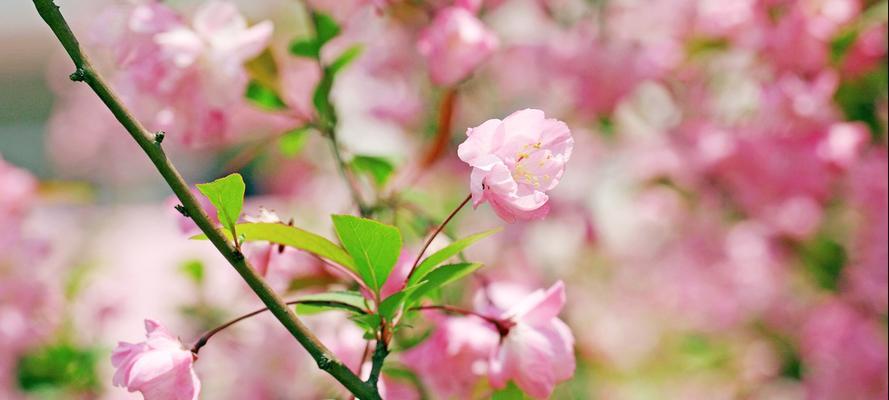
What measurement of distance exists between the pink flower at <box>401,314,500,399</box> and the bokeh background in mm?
51

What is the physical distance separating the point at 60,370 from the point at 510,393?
38.0 inches

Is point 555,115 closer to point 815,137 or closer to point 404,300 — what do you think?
point 815,137

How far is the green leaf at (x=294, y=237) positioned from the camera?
66cm

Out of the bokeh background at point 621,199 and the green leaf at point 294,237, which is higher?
the bokeh background at point 621,199

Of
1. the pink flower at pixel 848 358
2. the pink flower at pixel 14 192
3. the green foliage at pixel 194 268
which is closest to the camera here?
the green foliage at pixel 194 268

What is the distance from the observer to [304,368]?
1.53 meters

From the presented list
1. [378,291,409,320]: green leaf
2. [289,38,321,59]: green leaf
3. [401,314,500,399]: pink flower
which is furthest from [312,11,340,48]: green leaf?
[378,291,409,320]: green leaf

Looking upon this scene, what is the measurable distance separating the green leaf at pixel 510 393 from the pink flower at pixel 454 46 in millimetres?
423

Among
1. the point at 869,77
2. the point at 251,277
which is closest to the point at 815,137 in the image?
the point at 869,77

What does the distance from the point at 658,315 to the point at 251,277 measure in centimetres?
259

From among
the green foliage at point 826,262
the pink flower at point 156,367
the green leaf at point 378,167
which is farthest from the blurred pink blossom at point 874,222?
the pink flower at point 156,367

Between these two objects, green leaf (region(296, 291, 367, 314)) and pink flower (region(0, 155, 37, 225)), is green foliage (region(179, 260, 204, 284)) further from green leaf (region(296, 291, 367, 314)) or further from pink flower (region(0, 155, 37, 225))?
green leaf (region(296, 291, 367, 314))

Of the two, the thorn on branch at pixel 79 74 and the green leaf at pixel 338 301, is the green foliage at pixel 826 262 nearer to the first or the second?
the green leaf at pixel 338 301

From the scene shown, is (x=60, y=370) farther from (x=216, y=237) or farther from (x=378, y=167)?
(x=216, y=237)
